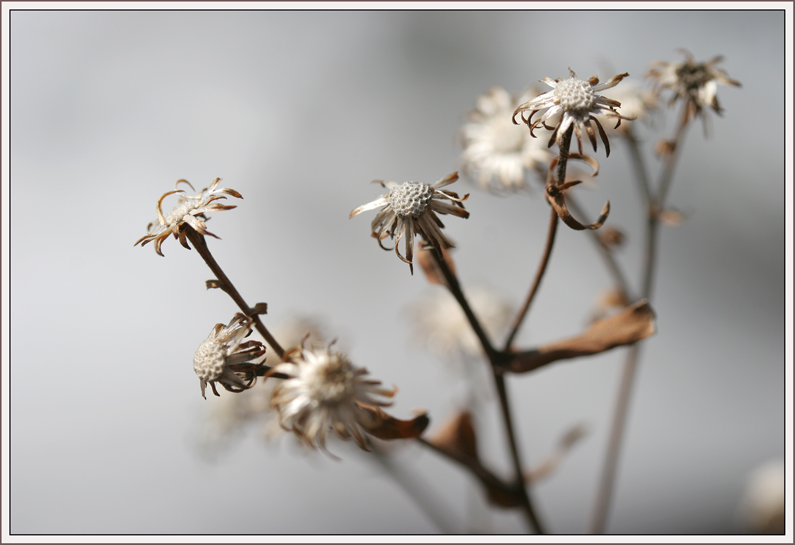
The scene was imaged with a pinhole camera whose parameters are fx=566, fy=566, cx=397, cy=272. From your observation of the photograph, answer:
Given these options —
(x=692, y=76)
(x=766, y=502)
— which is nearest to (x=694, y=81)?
(x=692, y=76)

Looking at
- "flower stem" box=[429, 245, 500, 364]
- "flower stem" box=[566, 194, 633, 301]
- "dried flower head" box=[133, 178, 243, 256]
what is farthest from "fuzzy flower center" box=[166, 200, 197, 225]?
"flower stem" box=[566, 194, 633, 301]

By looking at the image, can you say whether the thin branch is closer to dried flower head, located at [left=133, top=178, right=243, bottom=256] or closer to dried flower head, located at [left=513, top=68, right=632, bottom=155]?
dried flower head, located at [left=513, top=68, right=632, bottom=155]

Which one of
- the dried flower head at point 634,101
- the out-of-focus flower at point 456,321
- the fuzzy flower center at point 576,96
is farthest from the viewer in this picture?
the out-of-focus flower at point 456,321

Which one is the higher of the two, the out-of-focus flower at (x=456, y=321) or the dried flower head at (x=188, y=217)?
the dried flower head at (x=188, y=217)

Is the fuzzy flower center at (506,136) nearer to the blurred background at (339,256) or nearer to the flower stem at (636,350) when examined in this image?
the flower stem at (636,350)

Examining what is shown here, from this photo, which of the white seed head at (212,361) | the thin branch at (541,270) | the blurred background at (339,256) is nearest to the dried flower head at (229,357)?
the white seed head at (212,361)

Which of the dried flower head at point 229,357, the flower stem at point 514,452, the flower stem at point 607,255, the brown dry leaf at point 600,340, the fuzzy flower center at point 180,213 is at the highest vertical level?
the fuzzy flower center at point 180,213

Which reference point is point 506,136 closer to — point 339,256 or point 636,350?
point 636,350
